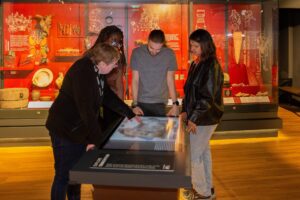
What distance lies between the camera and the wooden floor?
13.2ft

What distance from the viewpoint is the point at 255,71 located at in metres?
6.94

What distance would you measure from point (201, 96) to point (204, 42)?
15.9 inches

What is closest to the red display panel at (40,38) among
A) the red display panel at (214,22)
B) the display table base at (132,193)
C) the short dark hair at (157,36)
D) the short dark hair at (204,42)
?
the red display panel at (214,22)

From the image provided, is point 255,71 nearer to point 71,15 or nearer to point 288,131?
point 288,131

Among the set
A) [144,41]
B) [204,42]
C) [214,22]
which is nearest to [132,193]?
[204,42]

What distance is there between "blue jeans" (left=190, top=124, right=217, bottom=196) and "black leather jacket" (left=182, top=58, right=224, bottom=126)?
11 cm

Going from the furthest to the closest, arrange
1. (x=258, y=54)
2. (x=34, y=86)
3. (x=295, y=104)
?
(x=295, y=104)
(x=258, y=54)
(x=34, y=86)

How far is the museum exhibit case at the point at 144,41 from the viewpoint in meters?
6.45

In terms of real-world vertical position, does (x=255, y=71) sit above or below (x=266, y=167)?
above

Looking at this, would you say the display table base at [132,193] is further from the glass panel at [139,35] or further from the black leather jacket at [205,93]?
the glass panel at [139,35]

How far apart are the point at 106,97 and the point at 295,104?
8155mm

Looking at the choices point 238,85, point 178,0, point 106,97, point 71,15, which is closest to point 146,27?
point 178,0

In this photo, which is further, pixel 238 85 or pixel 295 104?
pixel 295 104

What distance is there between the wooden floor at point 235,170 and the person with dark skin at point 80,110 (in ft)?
4.48
